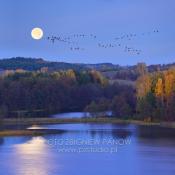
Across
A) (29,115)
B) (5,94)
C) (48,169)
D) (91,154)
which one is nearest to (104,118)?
(29,115)

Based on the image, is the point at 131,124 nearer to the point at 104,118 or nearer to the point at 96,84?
the point at 104,118

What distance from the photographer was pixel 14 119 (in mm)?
47781

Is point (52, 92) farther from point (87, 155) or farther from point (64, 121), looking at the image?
point (87, 155)

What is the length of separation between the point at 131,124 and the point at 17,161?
22421mm

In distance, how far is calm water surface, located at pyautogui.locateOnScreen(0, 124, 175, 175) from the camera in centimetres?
1852

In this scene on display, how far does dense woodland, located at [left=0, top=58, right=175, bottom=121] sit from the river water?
36.3 ft

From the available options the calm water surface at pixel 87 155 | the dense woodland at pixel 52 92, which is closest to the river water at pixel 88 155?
the calm water surface at pixel 87 155

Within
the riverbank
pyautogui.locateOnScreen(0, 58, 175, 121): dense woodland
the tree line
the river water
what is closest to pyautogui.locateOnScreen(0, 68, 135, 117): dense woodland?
pyautogui.locateOnScreen(0, 58, 175, 121): dense woodland

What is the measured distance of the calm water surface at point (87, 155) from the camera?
60.7ft

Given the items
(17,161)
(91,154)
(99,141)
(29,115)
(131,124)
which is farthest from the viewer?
(29,115)

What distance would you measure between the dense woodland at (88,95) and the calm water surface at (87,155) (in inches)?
437

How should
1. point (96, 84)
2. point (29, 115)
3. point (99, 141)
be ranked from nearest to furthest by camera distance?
point (99, 141) → point (29, 115) → point (96, 84)

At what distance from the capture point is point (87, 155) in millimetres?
22078

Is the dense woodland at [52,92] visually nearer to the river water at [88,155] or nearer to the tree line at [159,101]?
the tree line at [159,101]
